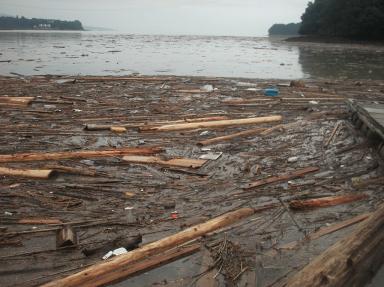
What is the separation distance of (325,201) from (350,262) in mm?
1961

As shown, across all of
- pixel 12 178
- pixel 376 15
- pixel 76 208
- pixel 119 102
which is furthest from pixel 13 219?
pixel 376 15

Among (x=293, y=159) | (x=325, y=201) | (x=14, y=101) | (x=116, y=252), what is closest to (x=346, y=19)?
(x=14, y=101)

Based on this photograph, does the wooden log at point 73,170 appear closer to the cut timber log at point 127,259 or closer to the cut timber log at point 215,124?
the cut timber log at point 127,259

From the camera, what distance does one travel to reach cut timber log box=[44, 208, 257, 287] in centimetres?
335

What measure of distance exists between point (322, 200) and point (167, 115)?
599 centimetres

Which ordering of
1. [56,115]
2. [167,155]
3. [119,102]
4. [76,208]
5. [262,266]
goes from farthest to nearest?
[119,102]
[56,115]
[167,155]
[76,208]
[262,266]

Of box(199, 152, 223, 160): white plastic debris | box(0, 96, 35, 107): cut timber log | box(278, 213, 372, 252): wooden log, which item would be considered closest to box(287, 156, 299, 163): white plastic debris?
box(199, 152, 223, 160): white plastic debris

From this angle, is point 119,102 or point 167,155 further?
point 119,102

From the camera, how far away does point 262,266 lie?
12.7ft

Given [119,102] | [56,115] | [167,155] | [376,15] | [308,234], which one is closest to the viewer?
[308,234]

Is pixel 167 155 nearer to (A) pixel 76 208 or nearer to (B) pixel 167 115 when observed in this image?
(A) pixel 76 208

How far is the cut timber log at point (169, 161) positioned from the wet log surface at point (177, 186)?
0.11 m

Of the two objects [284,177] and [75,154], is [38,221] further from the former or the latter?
[284,177]

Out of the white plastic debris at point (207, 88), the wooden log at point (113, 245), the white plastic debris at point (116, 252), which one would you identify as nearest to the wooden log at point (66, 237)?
the wooden log at point (113, 245)
